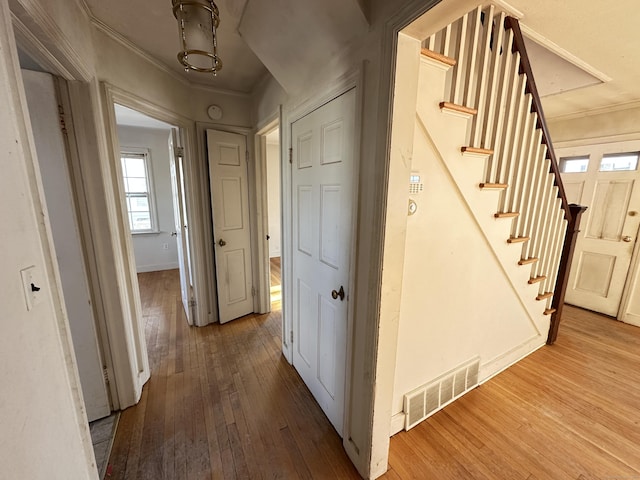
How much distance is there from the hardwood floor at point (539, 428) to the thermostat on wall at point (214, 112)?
9.50 ft

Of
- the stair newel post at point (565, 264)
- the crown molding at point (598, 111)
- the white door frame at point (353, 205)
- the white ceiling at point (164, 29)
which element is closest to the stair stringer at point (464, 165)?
the white door frame at point (353, 205)

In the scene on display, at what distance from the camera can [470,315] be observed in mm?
1733

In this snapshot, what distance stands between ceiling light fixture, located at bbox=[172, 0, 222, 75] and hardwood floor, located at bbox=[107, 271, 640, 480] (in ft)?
6.38

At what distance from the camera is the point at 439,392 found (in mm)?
1668

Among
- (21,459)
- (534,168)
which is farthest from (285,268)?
(534,168)

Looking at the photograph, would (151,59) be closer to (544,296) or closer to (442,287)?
(442,287)

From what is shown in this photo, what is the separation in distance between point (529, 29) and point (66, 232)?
3042 mm

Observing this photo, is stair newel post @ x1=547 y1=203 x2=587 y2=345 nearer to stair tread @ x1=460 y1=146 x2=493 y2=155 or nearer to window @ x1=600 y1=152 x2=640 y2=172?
window @ x1=600 y1=152 x2=640 y2=172

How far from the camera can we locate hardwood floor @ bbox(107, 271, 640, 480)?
134 cm

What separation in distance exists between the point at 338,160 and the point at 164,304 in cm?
307

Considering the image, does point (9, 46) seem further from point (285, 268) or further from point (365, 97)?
point (285, 268)

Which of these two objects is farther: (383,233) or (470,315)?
(470,315)

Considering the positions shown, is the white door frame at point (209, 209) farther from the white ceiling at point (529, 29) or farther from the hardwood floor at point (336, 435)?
the hardwood floor at point (336, 435)

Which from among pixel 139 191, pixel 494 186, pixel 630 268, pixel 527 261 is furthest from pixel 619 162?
pixel 139 191
